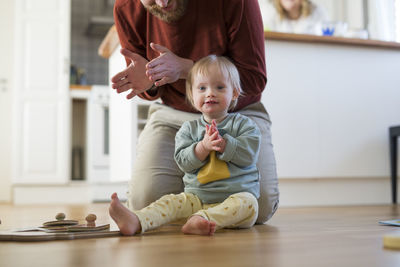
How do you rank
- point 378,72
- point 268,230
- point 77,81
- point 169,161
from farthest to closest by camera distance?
point 77,81
point 378,72
point 169,161
point 268,230

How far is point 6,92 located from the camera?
441 centimetres

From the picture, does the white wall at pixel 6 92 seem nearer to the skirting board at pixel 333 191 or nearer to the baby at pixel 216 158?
the skirting board at pixel 333 191

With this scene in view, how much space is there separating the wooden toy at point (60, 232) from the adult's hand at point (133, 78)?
1.34 ft

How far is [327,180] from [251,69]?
58.9 inches

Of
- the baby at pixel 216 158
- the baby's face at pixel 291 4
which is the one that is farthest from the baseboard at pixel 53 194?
the baby at pixel 216 158

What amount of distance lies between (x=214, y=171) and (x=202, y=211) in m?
0.14

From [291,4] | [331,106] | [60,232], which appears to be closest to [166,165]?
[60,232]

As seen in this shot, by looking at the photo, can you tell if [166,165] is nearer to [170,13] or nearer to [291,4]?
[170,13]

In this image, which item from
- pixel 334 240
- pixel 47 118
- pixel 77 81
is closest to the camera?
pixel 334 240

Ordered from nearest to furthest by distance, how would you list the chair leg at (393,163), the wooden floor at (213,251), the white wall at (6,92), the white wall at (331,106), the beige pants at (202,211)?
the wooden floor at (213,251) → the beige pants at (202,211) → the white wall at (331,106) → the chair leg at (393,163) → the white wall at (6,92)

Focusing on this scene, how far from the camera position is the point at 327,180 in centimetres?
279

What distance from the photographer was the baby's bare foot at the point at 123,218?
110 cm

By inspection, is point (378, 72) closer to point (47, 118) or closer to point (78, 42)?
point (47, 118)

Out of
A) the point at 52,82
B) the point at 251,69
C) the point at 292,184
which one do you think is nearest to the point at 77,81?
the point at 52,82
